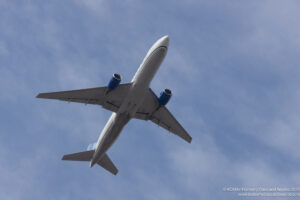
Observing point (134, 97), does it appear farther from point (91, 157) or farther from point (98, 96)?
point (91, 157)

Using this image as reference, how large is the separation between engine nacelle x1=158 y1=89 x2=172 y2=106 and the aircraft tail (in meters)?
11.5

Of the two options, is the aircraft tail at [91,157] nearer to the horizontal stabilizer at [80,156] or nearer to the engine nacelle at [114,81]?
the horizontal stabilizer at [80,156]

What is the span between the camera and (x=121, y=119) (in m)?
47.0

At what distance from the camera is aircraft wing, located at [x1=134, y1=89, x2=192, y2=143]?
158 ft

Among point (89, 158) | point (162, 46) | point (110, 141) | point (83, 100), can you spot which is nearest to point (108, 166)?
point (89, 158)

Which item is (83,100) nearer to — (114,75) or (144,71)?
(114,75)

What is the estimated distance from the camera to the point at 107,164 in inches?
2109

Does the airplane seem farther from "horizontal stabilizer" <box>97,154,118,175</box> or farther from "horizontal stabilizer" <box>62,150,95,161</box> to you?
"horizontal stabilizer" <box>97,154,118,175</box>

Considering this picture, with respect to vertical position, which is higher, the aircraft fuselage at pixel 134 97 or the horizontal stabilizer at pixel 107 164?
the aircraft fuselage at pixel 134 97

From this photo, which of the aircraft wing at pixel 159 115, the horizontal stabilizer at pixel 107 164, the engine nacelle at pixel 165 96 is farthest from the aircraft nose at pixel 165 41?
the horizontal stabilizer at pixel 107 164

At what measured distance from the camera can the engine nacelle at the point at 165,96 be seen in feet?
156

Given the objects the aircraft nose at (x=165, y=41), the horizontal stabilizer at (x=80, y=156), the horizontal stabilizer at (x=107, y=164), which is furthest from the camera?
the horizontal stabilizer at (x=107, y=164)

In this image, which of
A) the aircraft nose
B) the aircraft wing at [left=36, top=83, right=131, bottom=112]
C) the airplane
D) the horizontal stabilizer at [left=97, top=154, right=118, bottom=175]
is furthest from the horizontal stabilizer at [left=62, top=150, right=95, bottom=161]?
the aircraft nose

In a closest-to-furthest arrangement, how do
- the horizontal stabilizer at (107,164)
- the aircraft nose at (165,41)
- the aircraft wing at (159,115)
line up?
the aircraft nose at (165,41) < the aircraft wing at (159,115) < the horizontal stabilizer at (107,164)
